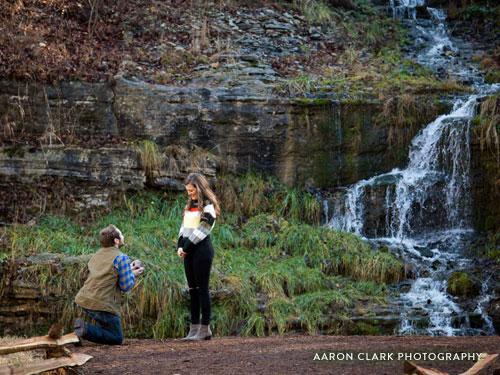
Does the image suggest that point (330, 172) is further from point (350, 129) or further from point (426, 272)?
point (426, 272)

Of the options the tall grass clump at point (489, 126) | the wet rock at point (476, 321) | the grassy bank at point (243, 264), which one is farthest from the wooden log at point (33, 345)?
the tall grass clump at point (489, 126)

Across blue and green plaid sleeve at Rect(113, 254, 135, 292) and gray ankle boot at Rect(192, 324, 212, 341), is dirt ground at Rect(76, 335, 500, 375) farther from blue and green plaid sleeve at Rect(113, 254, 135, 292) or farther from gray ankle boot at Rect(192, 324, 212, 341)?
blue and green plaid sleeve at Rect(113, 254, 135, 292)

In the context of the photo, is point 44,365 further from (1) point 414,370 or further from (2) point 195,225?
(1) point 414,370

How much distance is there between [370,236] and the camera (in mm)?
13297

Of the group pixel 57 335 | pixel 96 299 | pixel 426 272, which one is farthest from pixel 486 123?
pixel 57 335

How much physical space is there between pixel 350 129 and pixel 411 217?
83.4 inches

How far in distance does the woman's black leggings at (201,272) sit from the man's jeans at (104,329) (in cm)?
90

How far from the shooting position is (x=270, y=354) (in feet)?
22.9

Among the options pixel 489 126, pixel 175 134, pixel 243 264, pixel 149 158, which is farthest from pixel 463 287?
pixel 175 134

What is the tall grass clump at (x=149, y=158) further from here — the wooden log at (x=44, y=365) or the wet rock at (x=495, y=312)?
the wooden log at (x=44, y=365)

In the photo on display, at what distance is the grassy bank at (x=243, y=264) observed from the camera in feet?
32.7

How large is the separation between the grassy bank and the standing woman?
1.82 m

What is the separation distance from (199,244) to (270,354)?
158 cm

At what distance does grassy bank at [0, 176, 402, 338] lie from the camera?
9969 mm
